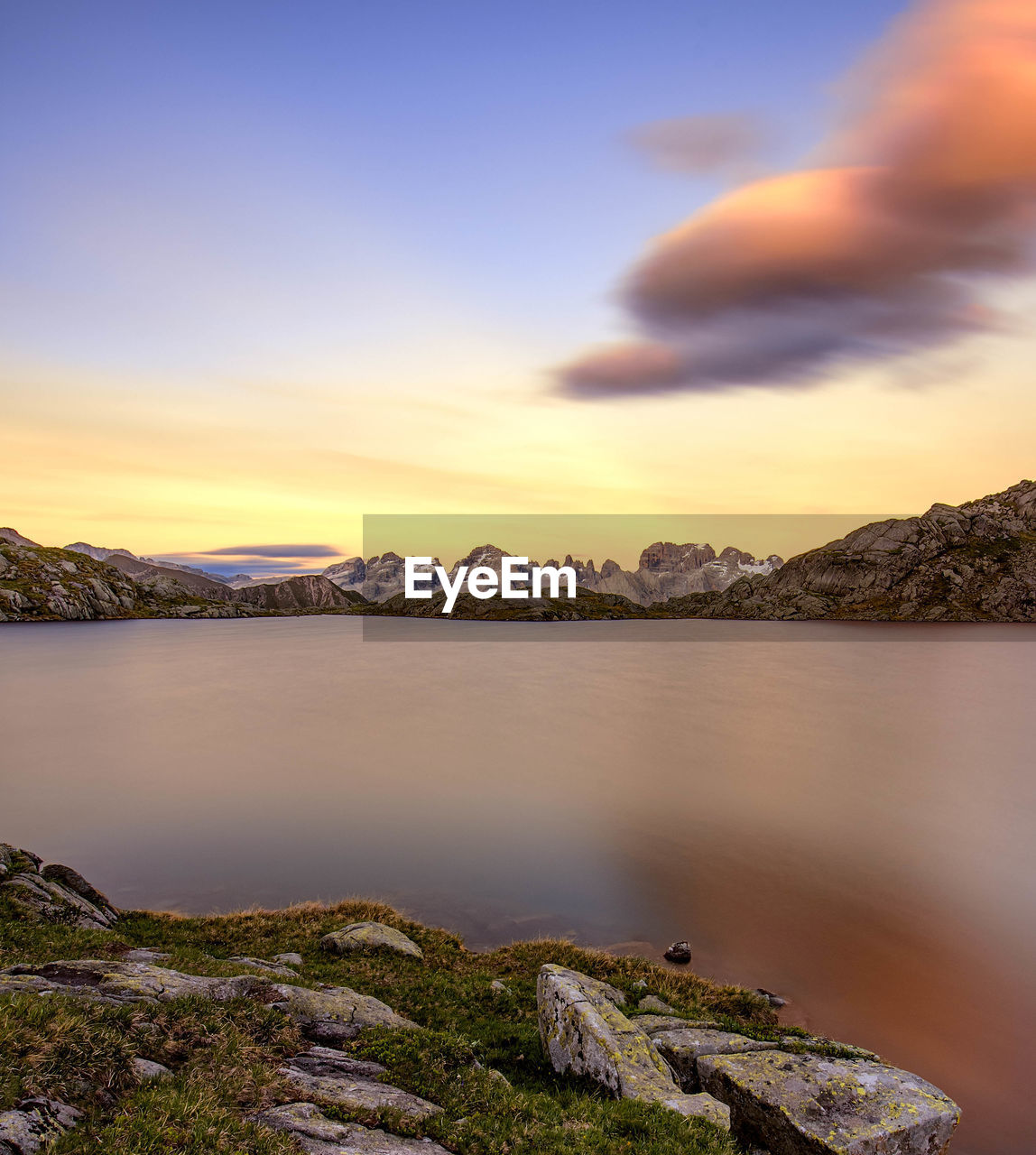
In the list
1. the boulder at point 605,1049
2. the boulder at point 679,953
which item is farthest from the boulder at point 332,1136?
the boulder at point 679,953

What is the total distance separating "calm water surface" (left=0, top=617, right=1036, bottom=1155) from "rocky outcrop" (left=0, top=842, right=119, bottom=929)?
579 cm

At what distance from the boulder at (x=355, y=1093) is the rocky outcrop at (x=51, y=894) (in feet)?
50.0

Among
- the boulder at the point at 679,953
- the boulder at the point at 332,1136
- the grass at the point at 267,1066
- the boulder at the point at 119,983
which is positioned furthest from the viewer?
the boulder at the point at 679,953

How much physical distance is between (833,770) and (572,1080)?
164 ft

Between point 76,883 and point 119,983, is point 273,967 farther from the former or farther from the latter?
point 76,883

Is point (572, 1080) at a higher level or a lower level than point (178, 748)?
higher

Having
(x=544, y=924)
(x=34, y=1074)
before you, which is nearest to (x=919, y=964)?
(x=544, y=924)

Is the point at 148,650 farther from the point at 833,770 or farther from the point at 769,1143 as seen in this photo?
the point at 769,1143

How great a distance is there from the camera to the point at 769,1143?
1112 cm

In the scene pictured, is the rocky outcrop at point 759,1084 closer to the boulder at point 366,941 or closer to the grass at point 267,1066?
the grass at point 267,1066

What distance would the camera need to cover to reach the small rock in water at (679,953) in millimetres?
23125

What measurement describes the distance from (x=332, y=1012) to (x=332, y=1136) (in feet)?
16.1

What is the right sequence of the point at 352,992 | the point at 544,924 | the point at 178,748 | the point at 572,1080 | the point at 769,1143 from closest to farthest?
the point at 769,1143
the point at 572,1080
the point at 352,992
the point at 544,924
the point at 178,748

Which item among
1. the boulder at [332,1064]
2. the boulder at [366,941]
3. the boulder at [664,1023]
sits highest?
the boulder at [332,1064]
